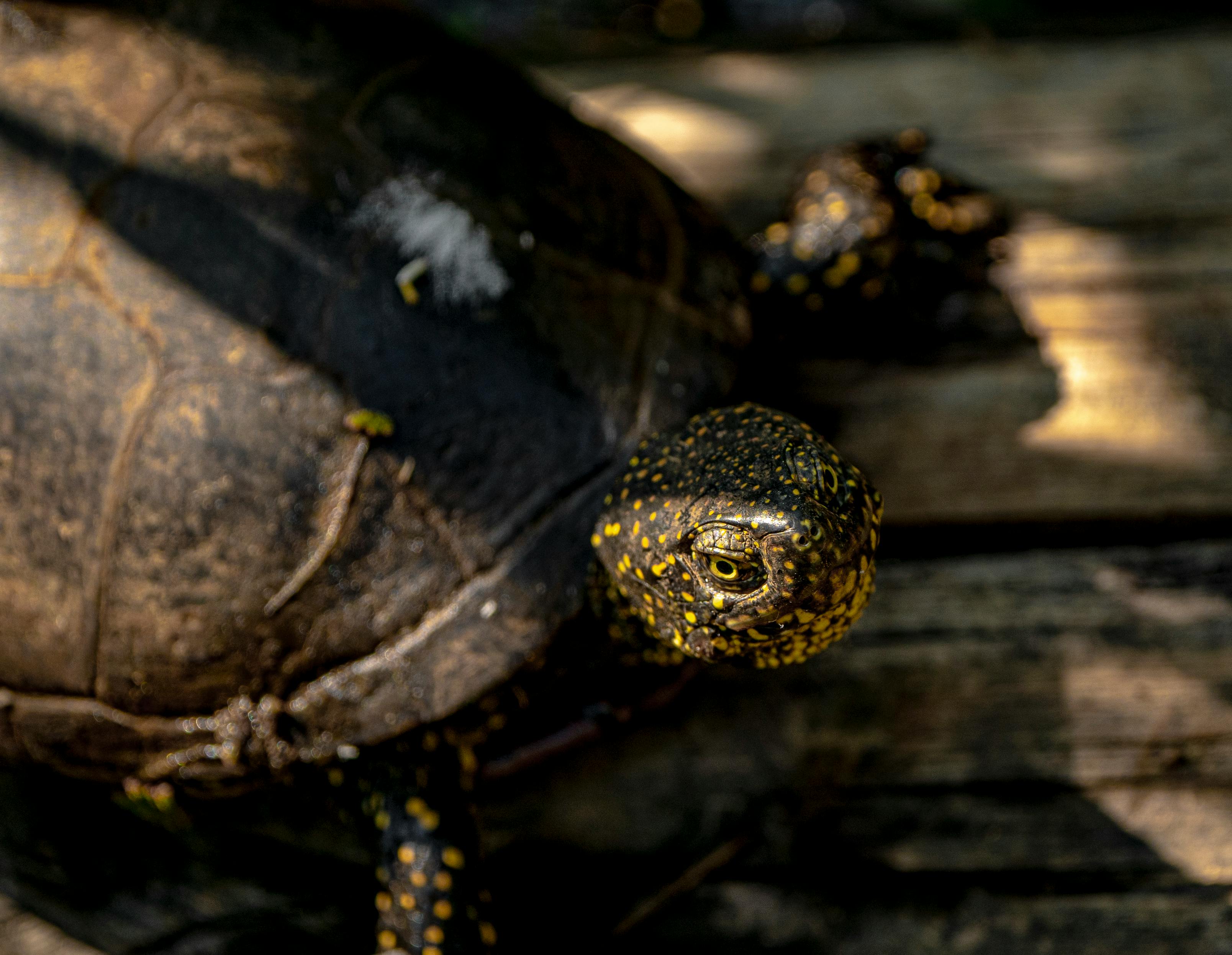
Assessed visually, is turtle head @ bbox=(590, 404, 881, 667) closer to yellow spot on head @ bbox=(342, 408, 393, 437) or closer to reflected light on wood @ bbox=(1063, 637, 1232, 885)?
yellow spot on head @ bbox=(342, 408, 393, 437)

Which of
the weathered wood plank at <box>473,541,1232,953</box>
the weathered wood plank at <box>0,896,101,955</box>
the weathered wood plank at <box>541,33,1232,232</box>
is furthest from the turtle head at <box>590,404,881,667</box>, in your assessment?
the weathered wood plank at <box>0,896,101,955</box>

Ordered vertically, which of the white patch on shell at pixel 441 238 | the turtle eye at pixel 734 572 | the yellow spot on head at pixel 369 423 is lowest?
the turtle eye at pixel 734 572

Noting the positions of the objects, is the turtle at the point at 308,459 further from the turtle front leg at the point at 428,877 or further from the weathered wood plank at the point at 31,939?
the weathered wood plank at the point at 31,939

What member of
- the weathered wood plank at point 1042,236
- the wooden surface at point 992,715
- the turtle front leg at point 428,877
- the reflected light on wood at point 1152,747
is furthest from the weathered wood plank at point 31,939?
the reflected light on wood at point 1152,747

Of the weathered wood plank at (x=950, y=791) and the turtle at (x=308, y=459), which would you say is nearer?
the turtle at (x=308, y=459)

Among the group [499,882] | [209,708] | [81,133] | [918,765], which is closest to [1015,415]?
[918,765]

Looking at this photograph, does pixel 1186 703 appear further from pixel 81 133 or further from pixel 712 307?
pixel 81 133
